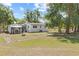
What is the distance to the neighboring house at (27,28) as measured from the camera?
959cm

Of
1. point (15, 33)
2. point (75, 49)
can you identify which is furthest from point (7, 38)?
point (75, 49)

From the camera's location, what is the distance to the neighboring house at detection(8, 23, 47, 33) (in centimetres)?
959

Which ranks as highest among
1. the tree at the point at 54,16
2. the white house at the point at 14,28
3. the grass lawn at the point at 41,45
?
the tree at the point at 54,16

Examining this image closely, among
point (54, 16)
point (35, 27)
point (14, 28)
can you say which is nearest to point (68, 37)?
point (54, 16)

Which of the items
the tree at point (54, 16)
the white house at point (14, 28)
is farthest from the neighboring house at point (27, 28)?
the tree at point (54, 16)

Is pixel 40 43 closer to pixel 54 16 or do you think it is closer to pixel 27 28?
pixel 27 28

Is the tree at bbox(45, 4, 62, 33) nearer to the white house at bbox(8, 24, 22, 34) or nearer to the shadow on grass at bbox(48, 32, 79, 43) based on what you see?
the shadow on grass at bbox(48, 32, 79, 43)

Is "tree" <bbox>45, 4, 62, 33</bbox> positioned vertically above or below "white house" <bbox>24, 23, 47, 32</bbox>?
above

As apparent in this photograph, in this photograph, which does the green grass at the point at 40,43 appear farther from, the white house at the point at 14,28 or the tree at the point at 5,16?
the tree at the point at 5,16

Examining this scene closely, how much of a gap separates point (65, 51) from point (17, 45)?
0.55 m

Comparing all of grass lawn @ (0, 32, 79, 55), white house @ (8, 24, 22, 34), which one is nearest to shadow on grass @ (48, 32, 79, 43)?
grass lawn @ (0, 32, 79, 55)

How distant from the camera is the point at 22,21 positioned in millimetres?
9594

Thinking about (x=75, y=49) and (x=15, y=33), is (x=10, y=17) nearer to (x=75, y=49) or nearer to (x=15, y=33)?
(x=15, y=33)

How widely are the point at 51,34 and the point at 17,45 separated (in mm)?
408
